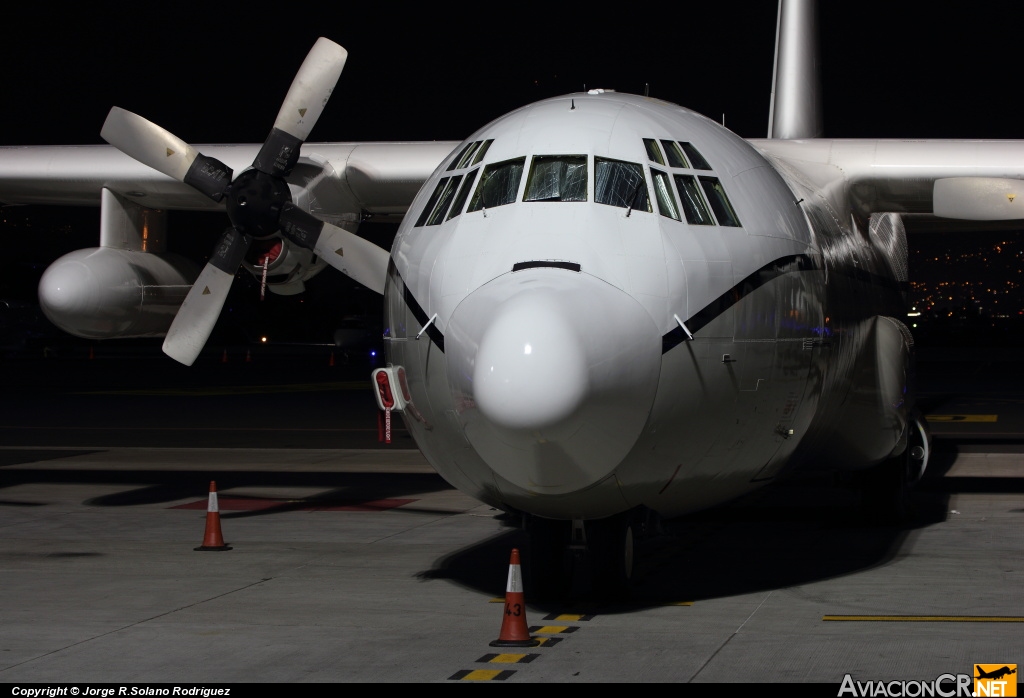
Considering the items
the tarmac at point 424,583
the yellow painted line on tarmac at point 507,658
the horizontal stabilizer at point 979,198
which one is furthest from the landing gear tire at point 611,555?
the horizontal stabilizer at point 979,198

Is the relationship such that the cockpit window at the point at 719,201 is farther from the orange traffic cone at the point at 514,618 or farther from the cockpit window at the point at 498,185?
the orange traffic cone at the point at 514,618

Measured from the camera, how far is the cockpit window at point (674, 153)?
27.2 ft

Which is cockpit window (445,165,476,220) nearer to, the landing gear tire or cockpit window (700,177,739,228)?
cockpit window (700,177,739,228)

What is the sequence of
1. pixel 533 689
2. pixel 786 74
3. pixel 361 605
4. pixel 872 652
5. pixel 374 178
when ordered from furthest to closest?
pixel 786 74
pixel 374 178
pixel 361 605
pixel 872 652
pixel 533 689

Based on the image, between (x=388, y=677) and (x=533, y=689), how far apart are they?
78cm

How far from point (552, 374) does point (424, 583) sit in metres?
3.59

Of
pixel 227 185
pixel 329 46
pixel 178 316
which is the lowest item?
pixel 178 316

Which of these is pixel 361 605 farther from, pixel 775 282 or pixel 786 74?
pixel 786 74

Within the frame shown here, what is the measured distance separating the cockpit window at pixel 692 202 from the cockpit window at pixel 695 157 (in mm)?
155

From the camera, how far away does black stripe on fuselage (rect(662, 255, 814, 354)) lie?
7375 mm

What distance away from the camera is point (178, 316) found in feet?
45.2

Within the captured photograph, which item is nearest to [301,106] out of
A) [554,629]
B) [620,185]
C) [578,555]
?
[620,185]

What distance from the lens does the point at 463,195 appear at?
839 cm

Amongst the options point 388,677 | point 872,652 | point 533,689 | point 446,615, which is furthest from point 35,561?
point 872,652
